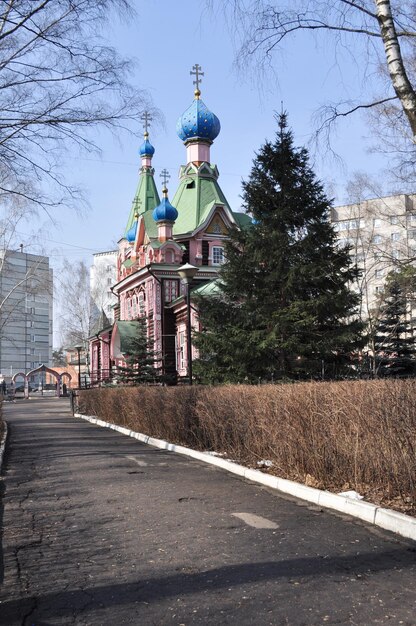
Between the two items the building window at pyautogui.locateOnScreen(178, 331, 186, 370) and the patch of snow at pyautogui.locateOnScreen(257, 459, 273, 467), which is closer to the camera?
the patch of snow at pyautogui.locateOnScreen(257, 459, 273, 467)

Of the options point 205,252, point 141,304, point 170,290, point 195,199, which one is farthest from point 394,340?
point 195,199

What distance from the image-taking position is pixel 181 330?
111 feet

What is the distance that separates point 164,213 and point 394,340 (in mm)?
15528

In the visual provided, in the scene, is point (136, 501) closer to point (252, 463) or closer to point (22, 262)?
point (252, 463)

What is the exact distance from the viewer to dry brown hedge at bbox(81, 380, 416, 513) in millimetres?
6305

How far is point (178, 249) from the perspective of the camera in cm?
3459

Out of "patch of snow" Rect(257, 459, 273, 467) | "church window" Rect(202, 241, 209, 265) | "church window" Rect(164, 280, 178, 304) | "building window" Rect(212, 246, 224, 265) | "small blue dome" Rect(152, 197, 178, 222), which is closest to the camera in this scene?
"patch of snow" Rect(257, 459, 273, 467)

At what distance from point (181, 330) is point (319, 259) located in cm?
1659

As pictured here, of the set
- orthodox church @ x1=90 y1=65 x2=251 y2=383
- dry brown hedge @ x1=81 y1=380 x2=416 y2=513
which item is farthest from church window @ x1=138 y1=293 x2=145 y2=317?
dry brown hedge @ x1=81 y1=380 x2=416 y2=513

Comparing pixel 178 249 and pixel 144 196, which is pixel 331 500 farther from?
pixel 144 196

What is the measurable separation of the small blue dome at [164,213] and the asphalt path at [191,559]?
2701cm

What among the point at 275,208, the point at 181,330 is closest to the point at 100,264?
the point at 181,330

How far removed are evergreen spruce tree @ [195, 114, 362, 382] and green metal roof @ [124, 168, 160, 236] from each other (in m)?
25.5

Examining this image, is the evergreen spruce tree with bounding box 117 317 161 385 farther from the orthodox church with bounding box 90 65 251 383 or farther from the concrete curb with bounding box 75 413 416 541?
the concrete curb with bounding box 75 413 416 541
